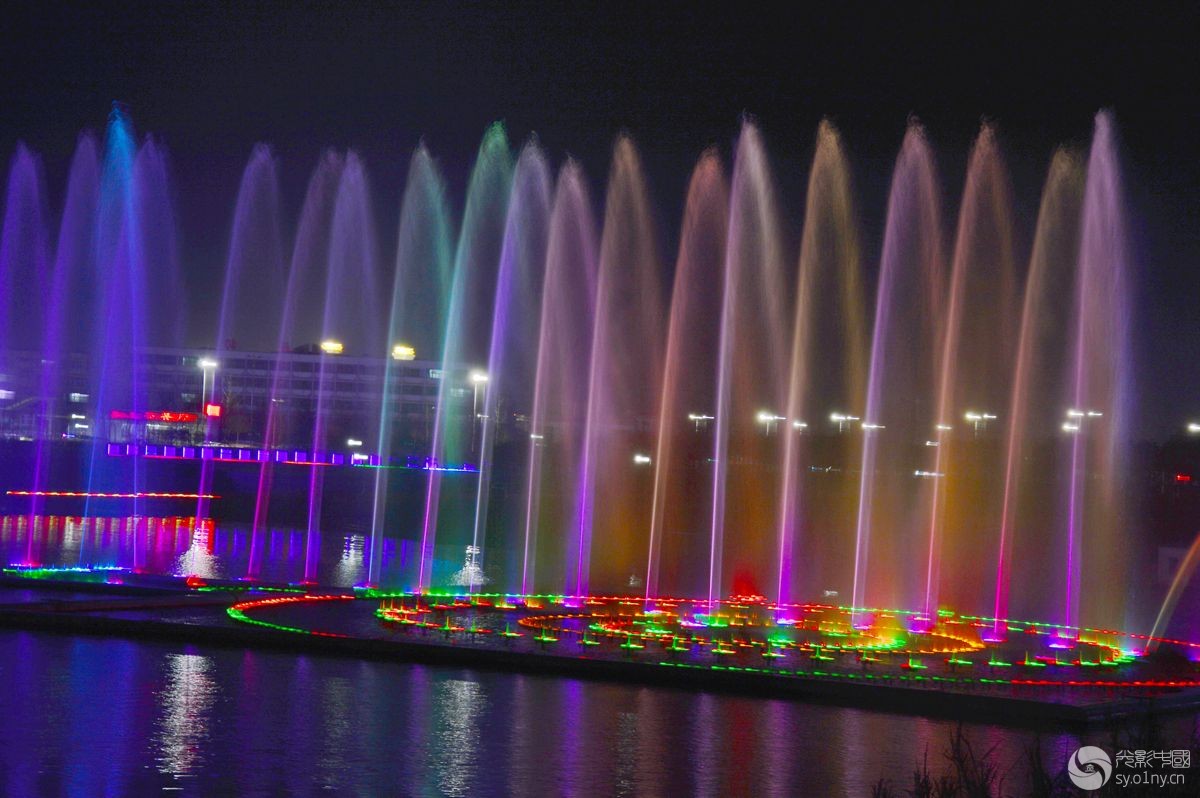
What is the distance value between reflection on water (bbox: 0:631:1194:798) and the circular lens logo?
164 cm

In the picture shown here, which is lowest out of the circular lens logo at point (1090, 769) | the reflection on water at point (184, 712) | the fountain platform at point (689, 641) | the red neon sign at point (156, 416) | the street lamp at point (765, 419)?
the reflection on water at point (184, 712)

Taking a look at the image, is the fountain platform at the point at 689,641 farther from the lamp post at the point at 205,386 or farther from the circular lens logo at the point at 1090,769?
the lamp post at the point at 205,386

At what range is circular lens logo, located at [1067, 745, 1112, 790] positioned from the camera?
742 cm

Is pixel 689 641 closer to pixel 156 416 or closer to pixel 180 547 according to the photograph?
pixel 180 547

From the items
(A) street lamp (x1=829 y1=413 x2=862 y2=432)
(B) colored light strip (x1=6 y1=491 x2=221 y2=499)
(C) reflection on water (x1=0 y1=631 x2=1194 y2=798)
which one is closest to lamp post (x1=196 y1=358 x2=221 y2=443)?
(B) colored light strip (x1=6 y1=491 x2=221 y2=499)

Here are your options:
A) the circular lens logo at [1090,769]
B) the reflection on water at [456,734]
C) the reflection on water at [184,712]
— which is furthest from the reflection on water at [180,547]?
the circular lens logo at [1090,769]

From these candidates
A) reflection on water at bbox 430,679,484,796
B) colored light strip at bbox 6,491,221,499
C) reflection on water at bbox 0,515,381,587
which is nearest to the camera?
reflection on water at bbox 430,679,484,796

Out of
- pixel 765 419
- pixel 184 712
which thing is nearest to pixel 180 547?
pixel 184 712

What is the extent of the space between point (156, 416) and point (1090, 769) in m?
75.7

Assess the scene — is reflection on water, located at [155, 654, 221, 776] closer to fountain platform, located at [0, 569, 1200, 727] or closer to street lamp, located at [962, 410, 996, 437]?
fountain platform, located at [0, 569, 1200, 727]

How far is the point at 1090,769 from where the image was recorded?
7.80 m

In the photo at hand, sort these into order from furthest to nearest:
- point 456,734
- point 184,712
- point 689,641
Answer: point 689,641 < point 184,712 < point 456,734

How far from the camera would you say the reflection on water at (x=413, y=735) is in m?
9.30

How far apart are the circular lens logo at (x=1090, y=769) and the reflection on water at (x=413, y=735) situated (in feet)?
5.37
